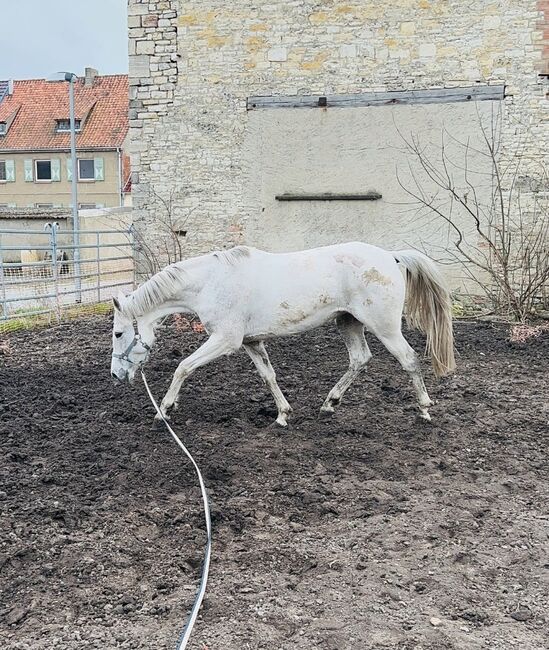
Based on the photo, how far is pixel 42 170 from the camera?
4441 centimetres

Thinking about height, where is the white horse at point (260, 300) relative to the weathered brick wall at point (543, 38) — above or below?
below

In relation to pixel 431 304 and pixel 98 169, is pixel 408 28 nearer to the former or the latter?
pixel 431 304

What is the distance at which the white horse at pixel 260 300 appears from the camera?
539cm

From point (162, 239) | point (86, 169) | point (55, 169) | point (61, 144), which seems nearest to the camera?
point (162, 239)

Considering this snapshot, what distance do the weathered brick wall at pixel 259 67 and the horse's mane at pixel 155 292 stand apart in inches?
303

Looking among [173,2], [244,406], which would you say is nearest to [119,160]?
[173,2]

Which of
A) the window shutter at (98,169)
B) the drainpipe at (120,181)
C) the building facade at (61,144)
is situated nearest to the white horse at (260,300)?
the drainpipe at (120,181)

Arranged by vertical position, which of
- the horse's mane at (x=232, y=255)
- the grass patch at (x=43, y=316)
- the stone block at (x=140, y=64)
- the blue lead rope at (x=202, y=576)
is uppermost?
the stone block at (x=140, y=64)

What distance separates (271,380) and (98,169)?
130 ft

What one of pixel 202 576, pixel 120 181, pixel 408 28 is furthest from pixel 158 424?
pixel 120 181

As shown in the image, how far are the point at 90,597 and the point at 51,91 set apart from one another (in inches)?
1891

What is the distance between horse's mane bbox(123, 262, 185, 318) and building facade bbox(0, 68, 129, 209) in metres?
37.6

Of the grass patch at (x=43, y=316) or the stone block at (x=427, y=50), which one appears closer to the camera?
the grass patch at (x=43, y=316)

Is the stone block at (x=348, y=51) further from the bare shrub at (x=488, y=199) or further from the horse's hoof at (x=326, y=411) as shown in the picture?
the horse's hoof at (x=326, y=411)
